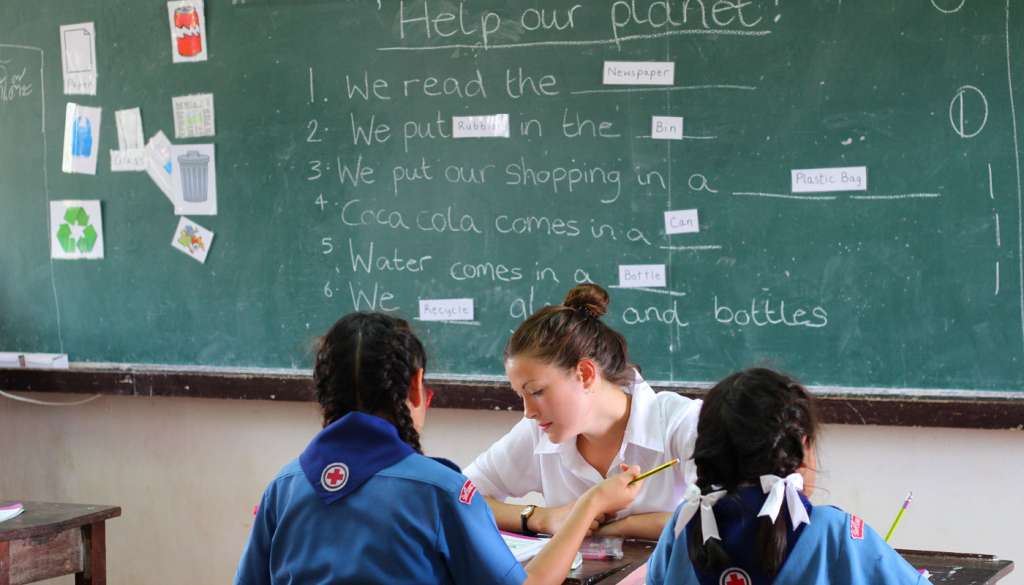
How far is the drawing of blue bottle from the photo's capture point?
4.30 meters

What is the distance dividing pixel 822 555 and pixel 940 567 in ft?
2.12

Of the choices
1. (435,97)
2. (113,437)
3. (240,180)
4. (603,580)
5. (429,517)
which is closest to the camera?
(429,517)

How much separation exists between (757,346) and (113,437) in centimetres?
239

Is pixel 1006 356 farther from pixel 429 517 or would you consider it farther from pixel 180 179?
pixel 180 179

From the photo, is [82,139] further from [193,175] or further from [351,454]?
[351,454]

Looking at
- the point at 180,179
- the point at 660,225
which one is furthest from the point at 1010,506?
the point at 180,179

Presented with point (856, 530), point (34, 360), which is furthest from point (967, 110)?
point (34, 360)

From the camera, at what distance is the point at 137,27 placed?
4.20 metres

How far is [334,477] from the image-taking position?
1.88m

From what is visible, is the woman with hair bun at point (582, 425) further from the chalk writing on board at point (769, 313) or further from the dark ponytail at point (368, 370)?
the chalk writing on board at point (769, 313)

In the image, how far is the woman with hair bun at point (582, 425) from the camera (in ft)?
8.22

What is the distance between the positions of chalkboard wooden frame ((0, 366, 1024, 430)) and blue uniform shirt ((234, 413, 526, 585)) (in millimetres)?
1597

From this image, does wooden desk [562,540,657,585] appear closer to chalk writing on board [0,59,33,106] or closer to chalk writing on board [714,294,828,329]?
chalk writing on board [714,294,828,329]

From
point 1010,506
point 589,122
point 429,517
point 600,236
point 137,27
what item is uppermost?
point 137,27
